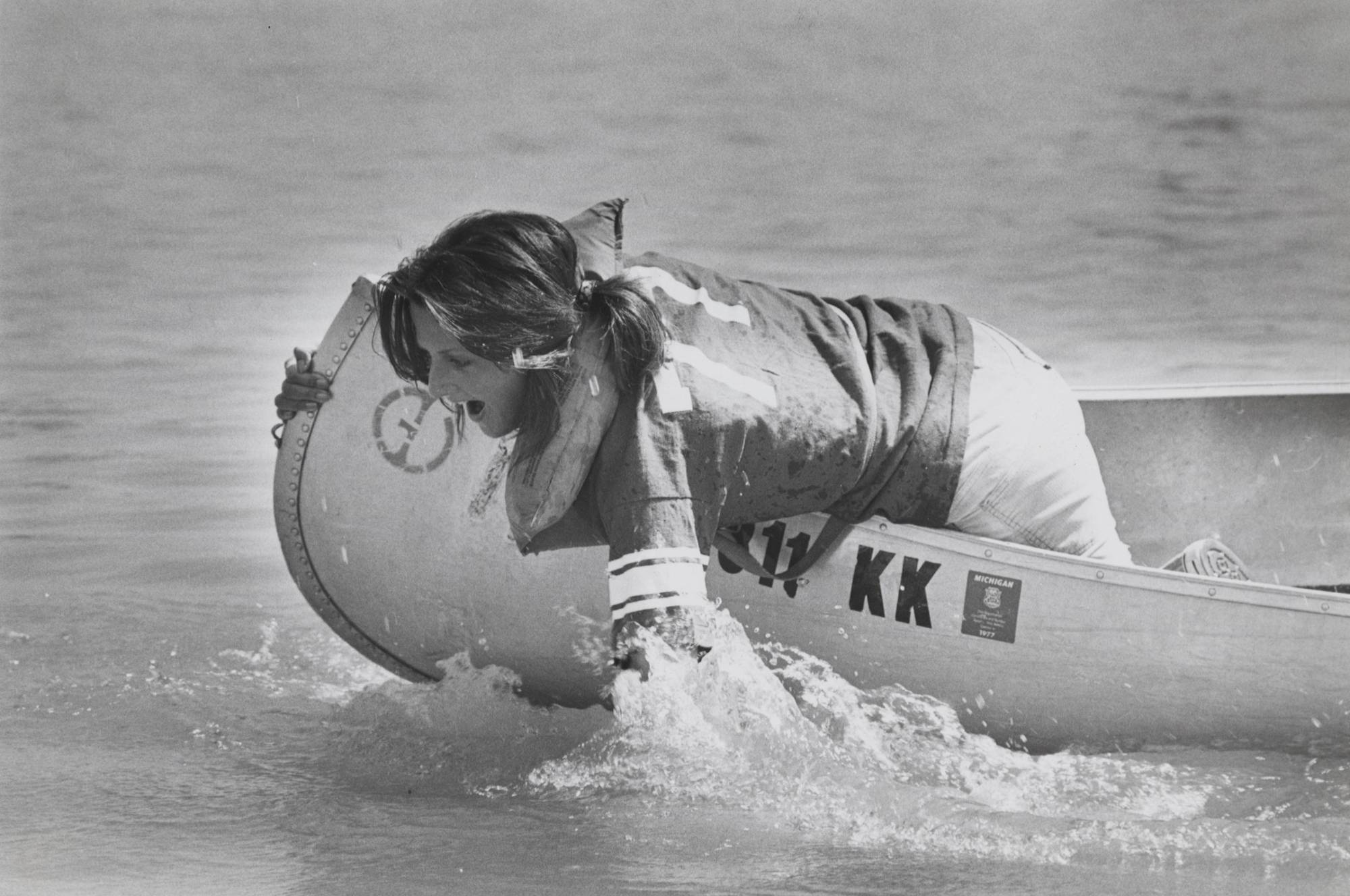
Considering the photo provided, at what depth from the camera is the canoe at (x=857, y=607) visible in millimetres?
2701

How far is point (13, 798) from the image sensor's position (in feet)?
8.61

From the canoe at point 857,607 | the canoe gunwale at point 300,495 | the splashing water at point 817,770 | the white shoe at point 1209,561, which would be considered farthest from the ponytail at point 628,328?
the white shoe at point 1209,561

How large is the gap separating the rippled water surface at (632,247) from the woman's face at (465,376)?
43 centimetres

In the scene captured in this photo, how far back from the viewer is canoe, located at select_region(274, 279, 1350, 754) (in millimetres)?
2701

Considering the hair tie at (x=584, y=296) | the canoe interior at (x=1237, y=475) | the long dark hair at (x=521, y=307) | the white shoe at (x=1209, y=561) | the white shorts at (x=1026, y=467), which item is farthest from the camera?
the canoe interior at (x=1237, y=475)

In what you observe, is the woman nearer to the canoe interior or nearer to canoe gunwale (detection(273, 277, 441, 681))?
canoe gunwale (detection(273, 277, 441, 681))

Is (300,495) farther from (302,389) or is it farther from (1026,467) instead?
(1026,467)

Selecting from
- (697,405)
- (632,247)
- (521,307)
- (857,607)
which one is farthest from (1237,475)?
(632,247)

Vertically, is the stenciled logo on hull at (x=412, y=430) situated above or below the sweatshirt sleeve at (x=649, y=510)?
above

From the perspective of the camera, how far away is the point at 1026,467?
2.68 m

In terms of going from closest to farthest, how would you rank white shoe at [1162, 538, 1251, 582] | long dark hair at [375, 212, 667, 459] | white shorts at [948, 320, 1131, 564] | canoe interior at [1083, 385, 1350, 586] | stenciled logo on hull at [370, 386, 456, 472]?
1. long dark hair at [375, 212, 667, 459]
2. white shorts at [948, 320, 1131, 564]
3. stenciled logo on hull at [370, 386, 456, 472]
4. white shoe at [1162, 538, 1251, 582]
5. canoe interior at [1083, 385, 1350, 586]

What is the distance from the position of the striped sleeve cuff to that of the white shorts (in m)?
0.63

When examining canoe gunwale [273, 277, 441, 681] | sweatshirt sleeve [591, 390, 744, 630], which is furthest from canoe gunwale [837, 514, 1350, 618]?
canoe gunwale [273, 277, 441, 681]

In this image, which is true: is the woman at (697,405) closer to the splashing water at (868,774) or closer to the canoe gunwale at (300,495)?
the splashing water at (868,774)
